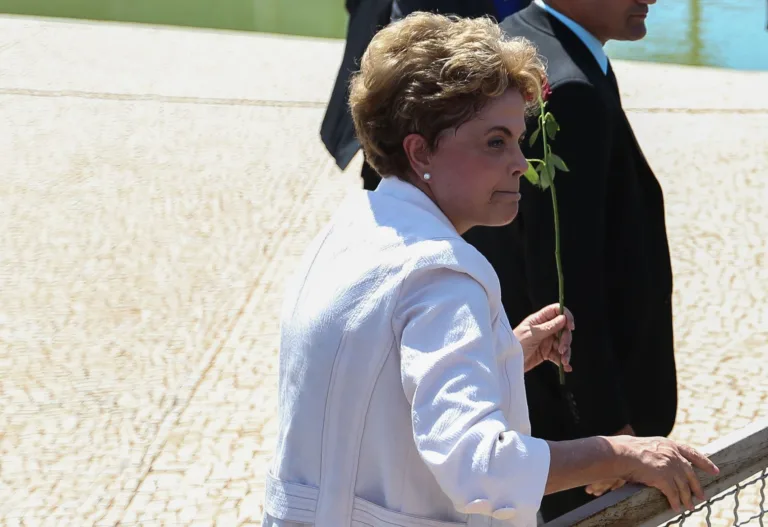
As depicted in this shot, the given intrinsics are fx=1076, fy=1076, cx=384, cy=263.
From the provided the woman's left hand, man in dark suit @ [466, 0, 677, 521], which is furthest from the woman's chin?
man in dark suit @ [466, 0, 677, 521]

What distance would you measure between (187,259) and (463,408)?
4.92 meters

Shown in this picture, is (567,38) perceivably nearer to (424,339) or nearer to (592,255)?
(592,255)

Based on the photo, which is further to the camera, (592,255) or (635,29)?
(635,29)

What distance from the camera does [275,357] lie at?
4910 millimetres

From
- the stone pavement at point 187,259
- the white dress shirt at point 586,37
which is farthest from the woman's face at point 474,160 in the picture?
the stone pavement at point 187,259

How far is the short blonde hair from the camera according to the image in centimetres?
153

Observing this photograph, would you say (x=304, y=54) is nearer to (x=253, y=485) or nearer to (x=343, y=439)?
(x=253, y=485)

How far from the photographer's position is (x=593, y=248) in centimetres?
216

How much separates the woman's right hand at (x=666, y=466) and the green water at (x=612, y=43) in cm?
1190

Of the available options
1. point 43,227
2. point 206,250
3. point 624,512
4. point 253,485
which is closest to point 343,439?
point 624,512

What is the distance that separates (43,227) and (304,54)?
580cm

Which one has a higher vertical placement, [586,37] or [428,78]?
[428,78]

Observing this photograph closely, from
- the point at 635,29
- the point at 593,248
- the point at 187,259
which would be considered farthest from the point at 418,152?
the point at 187,259

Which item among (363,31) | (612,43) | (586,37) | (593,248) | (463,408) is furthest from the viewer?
(612,43)
